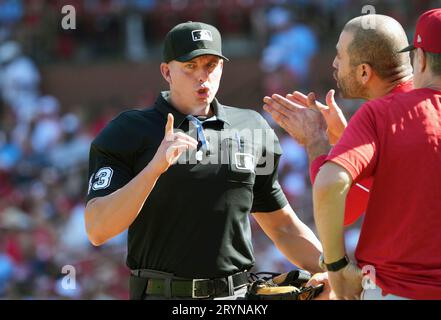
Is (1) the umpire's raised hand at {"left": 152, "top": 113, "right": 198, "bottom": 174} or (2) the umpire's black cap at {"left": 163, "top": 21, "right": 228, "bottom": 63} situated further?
Result: (2) the umpire's black cap at {"left": 163, "top": 21, "right": 228, "bottom": 63}

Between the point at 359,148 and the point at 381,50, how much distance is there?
0.79 m

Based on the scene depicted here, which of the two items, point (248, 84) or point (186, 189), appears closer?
point (186, 189)

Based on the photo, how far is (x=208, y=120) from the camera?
522 cm

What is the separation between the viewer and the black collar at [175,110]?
16.9 feet

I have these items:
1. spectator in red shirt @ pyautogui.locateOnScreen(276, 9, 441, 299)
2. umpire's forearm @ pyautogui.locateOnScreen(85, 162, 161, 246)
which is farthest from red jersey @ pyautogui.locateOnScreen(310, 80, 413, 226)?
umpire's forearm @ pyautogui.locateOnScreen(85, 162, 161, 246)

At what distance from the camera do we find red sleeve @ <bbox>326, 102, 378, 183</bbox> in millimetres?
4012

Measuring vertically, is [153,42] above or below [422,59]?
above

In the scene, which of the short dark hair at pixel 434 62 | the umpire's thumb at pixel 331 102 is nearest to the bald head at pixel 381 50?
the umpire's thumb at pixel 331 102

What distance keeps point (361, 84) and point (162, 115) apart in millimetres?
1141

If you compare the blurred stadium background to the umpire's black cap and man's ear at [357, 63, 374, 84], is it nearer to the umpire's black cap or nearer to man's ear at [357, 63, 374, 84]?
the umpire's black cap

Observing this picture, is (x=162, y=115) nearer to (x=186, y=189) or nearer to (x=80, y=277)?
(x=186, y=189)

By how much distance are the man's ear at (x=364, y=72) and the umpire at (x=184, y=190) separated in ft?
2.76

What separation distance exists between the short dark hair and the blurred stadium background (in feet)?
23.7

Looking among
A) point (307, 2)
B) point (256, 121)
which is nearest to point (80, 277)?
point (307, 2)
